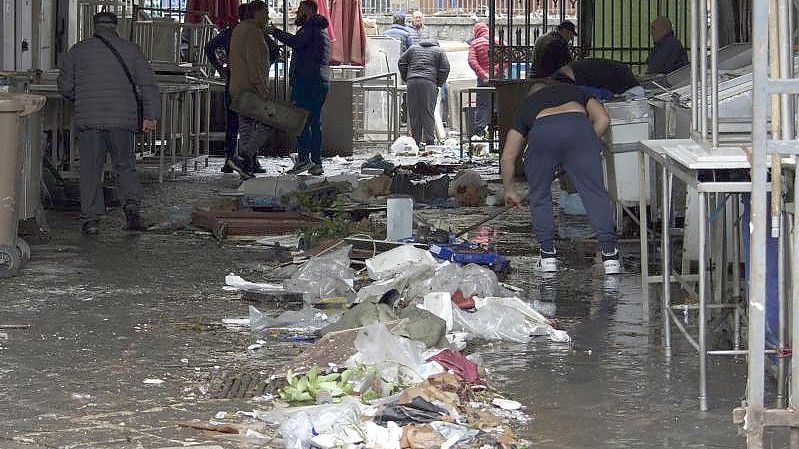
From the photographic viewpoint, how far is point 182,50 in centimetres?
1956

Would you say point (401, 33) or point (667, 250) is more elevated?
point (401, 33)

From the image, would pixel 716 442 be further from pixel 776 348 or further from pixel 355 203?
pixel 355 203

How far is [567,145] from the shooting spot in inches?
386

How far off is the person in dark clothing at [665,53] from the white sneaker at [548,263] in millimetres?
5116

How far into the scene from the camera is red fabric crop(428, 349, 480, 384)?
647 centimetres

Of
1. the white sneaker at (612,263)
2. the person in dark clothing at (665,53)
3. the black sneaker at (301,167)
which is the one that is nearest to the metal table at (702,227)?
the white sneaker at (612,263)

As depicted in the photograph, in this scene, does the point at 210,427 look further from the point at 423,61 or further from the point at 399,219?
the point at 423,61

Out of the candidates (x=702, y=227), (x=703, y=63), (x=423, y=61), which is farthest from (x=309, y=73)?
(x=702, y=227)

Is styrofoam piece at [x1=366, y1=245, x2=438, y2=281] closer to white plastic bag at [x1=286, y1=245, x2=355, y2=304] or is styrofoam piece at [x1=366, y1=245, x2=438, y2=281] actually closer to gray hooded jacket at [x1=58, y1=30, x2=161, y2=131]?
white plastic bag at [x1=286, y1=245, x2=355, y2=304]

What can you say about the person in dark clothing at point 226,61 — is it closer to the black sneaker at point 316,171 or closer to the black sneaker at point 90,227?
the black sneaker at point 316,171

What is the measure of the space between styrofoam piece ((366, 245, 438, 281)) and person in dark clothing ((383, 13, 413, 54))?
52.5ft

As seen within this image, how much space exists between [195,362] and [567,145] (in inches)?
147

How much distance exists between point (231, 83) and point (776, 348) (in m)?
11.6

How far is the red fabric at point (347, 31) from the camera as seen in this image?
24.4 m
